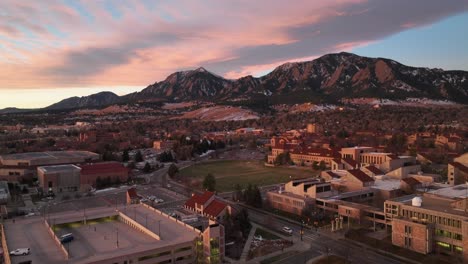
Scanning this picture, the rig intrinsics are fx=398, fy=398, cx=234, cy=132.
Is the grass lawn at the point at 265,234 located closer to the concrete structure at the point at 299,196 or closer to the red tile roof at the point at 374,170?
the concrete structure at the point at 299,196

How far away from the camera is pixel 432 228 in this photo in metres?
19.5

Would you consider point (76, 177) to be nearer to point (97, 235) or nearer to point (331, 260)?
point (97, 235)

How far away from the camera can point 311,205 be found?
85.9 ft

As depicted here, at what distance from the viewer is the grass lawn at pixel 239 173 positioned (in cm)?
3816

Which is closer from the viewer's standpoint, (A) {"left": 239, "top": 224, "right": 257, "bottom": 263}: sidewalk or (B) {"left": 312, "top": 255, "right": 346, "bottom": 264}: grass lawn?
(B) {"left": 312, "top": 255, "right": 346, "bottom": 264}: grass lawn

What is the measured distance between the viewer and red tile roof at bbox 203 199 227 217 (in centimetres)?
2338

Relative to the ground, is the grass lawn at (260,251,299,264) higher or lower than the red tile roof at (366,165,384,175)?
lower

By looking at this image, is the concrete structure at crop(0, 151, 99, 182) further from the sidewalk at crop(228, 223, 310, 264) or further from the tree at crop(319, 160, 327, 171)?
the sidewalk at crop(228, 223, 310, 264)

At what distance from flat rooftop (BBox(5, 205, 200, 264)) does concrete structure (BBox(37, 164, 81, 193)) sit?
13.9 meters

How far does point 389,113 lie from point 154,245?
8671 centimetres

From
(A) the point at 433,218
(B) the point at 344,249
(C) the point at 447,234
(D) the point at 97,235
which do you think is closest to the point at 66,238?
(D) the point at 97,235

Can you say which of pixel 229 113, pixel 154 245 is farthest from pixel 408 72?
pixel 154 245

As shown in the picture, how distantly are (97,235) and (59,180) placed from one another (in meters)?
18.8

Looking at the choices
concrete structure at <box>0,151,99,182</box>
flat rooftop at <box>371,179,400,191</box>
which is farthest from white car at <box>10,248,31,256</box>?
concrete structure at <box>0,151,99,182</box>
